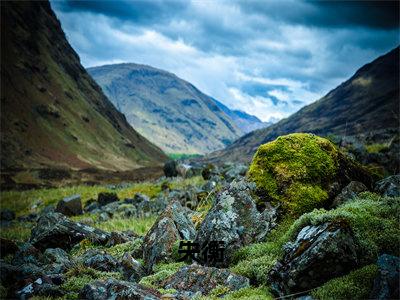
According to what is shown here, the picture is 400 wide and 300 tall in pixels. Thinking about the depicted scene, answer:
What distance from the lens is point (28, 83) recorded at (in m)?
141

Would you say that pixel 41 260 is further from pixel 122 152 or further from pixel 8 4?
pixel 122 152

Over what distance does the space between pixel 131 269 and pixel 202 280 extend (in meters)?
2.71

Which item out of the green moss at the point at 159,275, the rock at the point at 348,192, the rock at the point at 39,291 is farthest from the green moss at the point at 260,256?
the rock at the point at 39,291

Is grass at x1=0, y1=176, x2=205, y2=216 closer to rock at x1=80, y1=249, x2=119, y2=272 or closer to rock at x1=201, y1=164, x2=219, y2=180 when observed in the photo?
rock at x1=201, y1=164, x2=219, y2=180

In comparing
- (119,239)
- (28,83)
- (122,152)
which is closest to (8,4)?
(28,83)

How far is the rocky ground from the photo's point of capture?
7656 mm

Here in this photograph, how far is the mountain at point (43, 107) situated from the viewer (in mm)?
117188

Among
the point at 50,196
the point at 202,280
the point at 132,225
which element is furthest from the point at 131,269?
the point at 50,196

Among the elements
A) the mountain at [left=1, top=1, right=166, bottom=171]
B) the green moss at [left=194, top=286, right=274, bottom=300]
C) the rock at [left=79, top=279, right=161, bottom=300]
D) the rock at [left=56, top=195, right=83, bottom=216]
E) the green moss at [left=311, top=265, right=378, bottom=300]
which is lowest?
the rock at [left=56, top=195, right=83, bottom=216]

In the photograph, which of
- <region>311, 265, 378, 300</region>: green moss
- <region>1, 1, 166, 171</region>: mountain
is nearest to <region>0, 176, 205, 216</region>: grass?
<region>311, 265, 378, 300</region>: green moss

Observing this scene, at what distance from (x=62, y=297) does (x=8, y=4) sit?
168 metres

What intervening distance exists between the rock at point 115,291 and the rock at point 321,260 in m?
2.59

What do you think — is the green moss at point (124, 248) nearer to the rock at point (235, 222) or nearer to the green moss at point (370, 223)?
the rock at point (235, 222)

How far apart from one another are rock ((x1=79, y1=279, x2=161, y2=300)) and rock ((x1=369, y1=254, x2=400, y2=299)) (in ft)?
13.0
